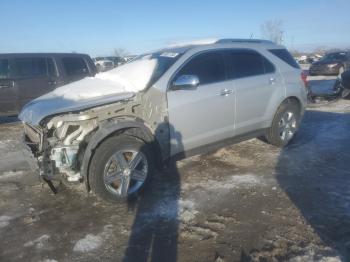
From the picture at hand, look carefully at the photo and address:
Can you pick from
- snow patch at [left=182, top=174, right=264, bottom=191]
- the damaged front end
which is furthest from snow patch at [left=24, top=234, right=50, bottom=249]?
snow patch at [left=182, top=174, right=264, bottom=191]

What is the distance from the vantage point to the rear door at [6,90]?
27.5 ft

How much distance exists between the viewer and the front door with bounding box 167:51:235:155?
4.43m

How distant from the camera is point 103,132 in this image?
386 cm

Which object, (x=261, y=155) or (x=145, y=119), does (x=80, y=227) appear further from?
(x=261, y=155)

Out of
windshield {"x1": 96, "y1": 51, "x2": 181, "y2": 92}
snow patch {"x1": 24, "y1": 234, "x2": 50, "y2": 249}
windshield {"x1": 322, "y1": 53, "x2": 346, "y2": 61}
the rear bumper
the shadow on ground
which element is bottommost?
the shadow on ground

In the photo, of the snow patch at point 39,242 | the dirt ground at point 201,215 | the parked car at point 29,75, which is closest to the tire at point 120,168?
the dirt ground at point 201,215

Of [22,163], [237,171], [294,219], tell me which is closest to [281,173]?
[237,171]

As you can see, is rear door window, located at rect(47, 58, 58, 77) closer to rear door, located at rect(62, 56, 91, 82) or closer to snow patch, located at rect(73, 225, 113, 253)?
rear door, located at rect(62, 56, 91, 82)

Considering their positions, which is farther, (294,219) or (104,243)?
(294,219)

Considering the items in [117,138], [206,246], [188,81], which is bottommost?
[206,246]

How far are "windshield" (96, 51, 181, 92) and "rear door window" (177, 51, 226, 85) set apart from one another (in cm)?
22

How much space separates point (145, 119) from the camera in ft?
13.8

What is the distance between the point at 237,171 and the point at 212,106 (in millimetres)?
1098

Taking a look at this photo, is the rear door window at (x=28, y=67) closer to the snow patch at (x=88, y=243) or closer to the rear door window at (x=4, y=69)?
the rear door window at (x=4, y=69)
